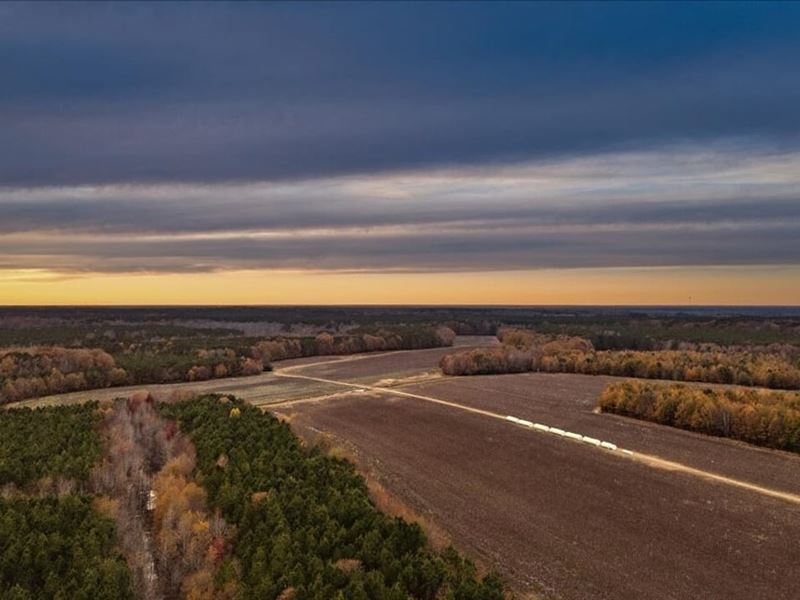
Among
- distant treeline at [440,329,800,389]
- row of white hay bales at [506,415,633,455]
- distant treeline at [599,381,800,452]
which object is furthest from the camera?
distant treeline at [440,329,800,389]

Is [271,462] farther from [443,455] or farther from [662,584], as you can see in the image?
[662,584]

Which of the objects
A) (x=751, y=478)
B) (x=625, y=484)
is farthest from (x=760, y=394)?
(x=625, y=484)

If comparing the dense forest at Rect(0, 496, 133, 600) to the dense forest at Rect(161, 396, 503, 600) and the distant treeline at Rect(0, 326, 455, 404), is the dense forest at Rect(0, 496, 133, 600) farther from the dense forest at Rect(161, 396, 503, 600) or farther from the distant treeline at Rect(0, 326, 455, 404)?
the distant treeline at Rect(0, 326, 455, 404)

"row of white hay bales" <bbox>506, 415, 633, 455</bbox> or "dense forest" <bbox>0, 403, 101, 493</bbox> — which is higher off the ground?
"dense forest" <bbox>0, 403, 101, 493</bbox>

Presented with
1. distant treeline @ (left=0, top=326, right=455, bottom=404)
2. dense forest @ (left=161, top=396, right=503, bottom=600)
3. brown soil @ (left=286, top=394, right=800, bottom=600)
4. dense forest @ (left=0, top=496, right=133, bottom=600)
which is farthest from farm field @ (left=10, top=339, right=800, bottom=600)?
distant treeline @ (left=0, top=326, right=455, bottom=404)

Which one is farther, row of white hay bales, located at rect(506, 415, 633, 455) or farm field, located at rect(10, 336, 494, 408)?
farm field, located at rect(10, 336, 494, 408)

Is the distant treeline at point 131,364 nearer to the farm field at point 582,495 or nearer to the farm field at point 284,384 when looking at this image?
the farm field at point 284,384
